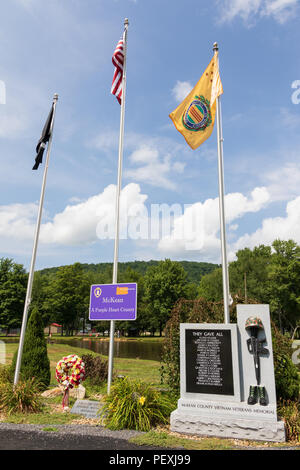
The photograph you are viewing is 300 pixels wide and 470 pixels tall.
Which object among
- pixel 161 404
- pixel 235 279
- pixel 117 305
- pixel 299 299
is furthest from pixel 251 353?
pixel 235 279

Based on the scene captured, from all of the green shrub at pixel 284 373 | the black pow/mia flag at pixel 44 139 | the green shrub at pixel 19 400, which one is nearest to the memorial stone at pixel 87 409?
the green shrub at pixel 19 400

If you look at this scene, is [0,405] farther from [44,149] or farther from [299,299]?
[299,299]

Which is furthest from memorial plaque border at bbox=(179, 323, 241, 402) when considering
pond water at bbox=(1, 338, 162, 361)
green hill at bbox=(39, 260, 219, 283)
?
green hill at bbox=(39, 260, 219, 283)

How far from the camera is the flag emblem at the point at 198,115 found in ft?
33.6

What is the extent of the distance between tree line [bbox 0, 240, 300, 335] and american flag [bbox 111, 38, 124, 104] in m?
38.6

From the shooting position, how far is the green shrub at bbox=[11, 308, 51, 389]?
10.8 m

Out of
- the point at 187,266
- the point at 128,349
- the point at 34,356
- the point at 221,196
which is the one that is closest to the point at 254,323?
the point at 221,196

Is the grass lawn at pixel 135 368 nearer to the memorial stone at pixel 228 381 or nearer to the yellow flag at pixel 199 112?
the memorial stone at pixel 228 381

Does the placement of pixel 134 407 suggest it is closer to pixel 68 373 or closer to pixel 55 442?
pixel 55 442

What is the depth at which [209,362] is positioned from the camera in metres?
7.84

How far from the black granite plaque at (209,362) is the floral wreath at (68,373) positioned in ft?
10.5

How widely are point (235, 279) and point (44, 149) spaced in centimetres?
5286

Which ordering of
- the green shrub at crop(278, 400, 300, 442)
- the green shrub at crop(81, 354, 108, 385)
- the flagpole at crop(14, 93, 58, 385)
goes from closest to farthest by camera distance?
the green shrub at crop(278, 400, 300, 442) → the flagpole at crop(14, 93, 58, 385) → the green shrub at crop(81, 354, 108, 385)

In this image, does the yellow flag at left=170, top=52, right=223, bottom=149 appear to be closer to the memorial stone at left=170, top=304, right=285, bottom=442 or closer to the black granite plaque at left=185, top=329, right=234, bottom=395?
the memorial stone at left=170, top=304, right=285, bottom=442
